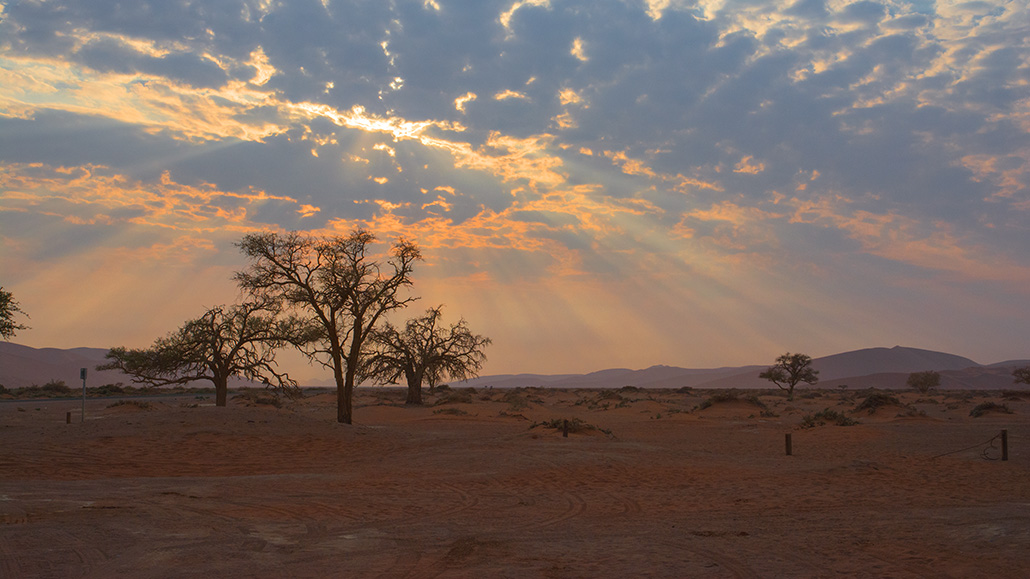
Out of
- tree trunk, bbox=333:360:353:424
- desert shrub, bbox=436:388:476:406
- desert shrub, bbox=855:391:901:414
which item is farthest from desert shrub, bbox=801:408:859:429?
desert shrub, bbox=436:388:476:406

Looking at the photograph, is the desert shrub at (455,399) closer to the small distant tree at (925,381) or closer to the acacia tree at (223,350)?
the acacia tree at (223,350)

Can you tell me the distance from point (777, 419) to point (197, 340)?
34530 millimetres

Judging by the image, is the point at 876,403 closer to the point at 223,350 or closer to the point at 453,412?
Result: the point at 453,412

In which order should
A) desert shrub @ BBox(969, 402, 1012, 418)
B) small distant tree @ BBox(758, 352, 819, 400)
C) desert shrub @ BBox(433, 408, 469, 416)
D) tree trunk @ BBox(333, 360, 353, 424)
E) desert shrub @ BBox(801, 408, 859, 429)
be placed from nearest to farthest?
tree trunk @ BBox(333, 360, 353, 424) < desert shrub @ BBox(801, 408, 859, 429) < desert shrub @ BBox(969, 402, 1012, 418) < desert shrub @ BBox(433, 408, 469, 416) < small distant tree @ BBox(758, 352, 819, 400)

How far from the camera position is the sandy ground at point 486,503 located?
8414 millimetres

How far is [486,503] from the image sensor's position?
548 inches

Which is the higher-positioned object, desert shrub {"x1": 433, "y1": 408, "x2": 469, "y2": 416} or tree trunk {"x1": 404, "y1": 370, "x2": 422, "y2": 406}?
tree trunk {"x1": 404, "y1": 370, "x2": 422, "y2": 406}

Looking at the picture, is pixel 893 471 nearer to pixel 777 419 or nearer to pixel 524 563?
pixel 524 563

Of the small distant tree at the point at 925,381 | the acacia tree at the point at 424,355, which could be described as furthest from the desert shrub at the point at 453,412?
the small distant tree at the point at 925,381

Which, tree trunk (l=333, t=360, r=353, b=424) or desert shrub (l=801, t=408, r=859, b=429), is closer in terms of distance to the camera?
tree trunk (l=333, t=360, r=353, b=424)

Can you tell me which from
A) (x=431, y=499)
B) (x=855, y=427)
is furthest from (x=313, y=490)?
(x=855, y=427)

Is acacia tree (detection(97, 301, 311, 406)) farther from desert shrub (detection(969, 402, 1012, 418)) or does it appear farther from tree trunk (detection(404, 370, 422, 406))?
desert shrub (detection(969, 402, 1012, 418))

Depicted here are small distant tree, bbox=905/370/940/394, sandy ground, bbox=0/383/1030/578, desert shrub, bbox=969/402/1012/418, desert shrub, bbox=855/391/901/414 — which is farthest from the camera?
small distant tree, bbox=905/370/940/394

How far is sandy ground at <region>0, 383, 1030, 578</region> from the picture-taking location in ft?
27.6
